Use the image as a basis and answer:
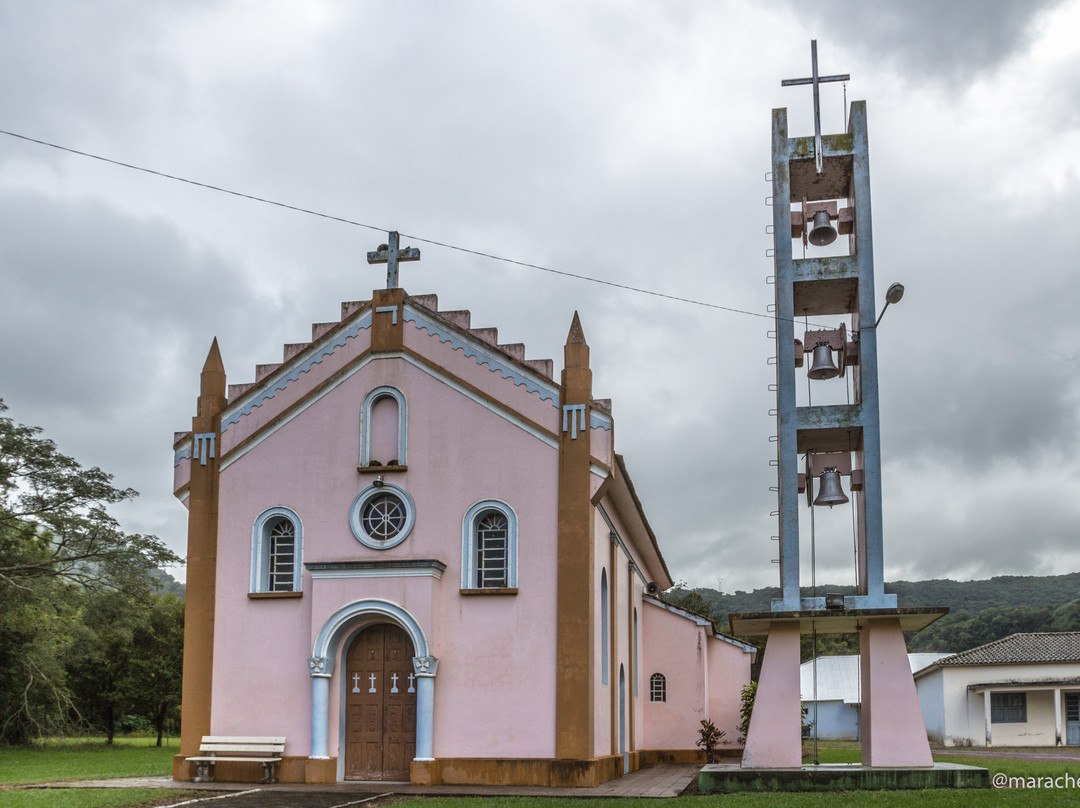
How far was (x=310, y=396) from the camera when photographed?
21375mm

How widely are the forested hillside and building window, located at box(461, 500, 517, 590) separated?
69.8ft

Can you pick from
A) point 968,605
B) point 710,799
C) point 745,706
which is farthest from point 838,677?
point 968,605

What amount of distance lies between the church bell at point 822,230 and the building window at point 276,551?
10.8 meters

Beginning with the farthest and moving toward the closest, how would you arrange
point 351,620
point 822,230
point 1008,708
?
point 1008,708, point 351,620, point 822,230

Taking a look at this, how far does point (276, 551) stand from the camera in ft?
69.4

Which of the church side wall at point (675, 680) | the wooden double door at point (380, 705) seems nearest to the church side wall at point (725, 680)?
the church side wall at point (675, 680)

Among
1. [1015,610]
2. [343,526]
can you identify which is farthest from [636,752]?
[1015,610]

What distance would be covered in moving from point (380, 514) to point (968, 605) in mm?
98215

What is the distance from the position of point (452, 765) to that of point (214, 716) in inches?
188

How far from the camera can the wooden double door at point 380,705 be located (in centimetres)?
1972

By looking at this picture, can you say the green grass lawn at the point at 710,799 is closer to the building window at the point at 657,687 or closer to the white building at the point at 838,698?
the building window at the point at 657,687

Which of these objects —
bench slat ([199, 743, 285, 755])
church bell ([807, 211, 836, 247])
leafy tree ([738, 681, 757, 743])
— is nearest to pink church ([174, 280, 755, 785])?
bench slat ([199, 743, 285, 755])

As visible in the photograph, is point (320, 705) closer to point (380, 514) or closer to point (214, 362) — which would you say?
point (380, 514)

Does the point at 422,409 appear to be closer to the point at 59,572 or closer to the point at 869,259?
the point at 869,259
